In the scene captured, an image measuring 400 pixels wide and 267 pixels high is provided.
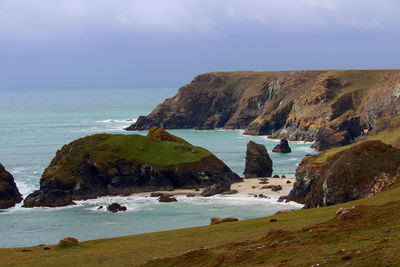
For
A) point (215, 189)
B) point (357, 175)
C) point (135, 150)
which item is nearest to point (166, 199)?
point (215, 189)

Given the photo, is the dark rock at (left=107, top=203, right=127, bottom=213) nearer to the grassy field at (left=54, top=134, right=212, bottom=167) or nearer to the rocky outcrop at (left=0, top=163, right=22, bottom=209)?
the rocky outcrop at (left=0, top=163, right=22, bottom=209)

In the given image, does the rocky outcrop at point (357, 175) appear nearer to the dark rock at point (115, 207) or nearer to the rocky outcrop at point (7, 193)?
the dark rock at point (115, 207)

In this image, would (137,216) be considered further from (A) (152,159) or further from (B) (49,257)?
(B) (49,257)

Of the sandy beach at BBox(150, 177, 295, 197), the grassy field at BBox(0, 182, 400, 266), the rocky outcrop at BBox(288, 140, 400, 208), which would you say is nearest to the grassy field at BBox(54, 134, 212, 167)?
the sandy beach at BBox(150, 177, 295, 197)

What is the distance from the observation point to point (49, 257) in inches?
1571

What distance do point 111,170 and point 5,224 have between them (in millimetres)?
23739

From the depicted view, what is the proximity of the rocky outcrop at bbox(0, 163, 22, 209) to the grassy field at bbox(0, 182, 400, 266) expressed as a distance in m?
43.9

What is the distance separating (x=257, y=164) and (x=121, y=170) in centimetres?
2619

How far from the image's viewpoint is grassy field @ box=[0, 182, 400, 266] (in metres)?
26.5

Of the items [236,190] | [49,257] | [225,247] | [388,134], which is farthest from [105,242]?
[388,134]

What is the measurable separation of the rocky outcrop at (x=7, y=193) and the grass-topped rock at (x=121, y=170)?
7.91 feet

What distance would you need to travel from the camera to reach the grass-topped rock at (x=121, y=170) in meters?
93.0

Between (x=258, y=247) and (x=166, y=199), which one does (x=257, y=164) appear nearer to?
(x=166, y=199)

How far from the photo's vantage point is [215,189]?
91.9 meters
